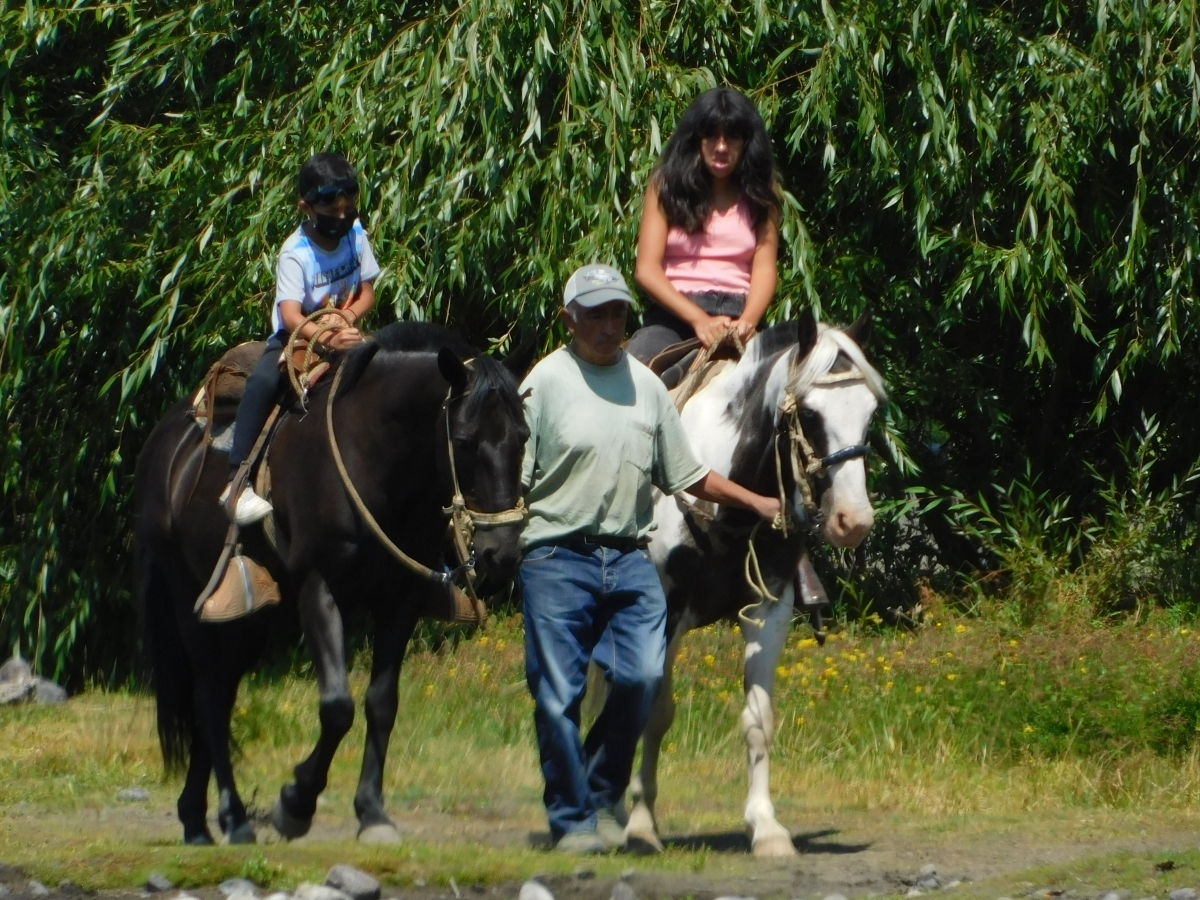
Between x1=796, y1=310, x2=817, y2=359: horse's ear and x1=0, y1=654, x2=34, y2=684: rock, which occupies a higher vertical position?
x1=796, y1=310, x2=817, y2=359: horse's ear

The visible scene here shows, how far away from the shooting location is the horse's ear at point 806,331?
21.4ft

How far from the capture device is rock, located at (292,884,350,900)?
17.4ft

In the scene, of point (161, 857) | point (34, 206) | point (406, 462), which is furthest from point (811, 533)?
point (34, 206)

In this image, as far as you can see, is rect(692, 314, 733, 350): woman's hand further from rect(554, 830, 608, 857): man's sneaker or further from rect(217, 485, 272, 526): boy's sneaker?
rect(554, 830, 608, 857): man's sneaker

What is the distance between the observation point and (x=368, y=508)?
22.2ft

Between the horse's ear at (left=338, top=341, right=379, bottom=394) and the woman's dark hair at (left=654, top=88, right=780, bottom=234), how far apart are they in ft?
4.48

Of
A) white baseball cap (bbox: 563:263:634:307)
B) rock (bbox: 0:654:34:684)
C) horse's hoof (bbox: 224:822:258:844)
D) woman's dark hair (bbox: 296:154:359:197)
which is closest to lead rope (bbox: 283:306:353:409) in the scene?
woman's dark hair (bbox: 296:154:359:197)

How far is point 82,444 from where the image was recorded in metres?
12.2

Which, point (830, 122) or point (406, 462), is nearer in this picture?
point (406, 462)

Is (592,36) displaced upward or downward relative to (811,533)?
upward

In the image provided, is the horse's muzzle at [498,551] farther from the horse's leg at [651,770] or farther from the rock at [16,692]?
the rock at [16,692]

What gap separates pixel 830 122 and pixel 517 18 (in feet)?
5.43

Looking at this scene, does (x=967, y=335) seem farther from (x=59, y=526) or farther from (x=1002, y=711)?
(x=59, y=526)

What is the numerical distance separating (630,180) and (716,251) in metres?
2.29
